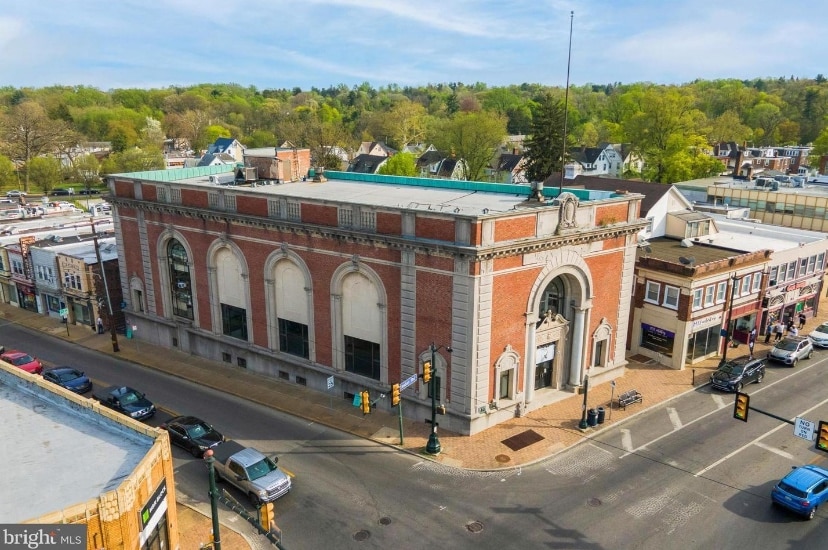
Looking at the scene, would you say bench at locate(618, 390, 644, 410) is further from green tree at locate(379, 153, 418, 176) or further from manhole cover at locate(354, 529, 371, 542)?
green tree at locate(379, 153, 418, 176)

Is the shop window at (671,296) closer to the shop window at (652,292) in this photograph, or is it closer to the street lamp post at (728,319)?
the shop window at (652,292)

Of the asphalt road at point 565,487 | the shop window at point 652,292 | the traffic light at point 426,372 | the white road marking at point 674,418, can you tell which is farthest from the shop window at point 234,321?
the shop window at point 652,292

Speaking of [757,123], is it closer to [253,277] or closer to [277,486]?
[253,277]

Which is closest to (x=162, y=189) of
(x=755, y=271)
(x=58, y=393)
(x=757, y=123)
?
(x=58, y=393)

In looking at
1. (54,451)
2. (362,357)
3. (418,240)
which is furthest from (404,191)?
(54,451)

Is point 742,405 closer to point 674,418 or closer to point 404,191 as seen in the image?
point 674,418
